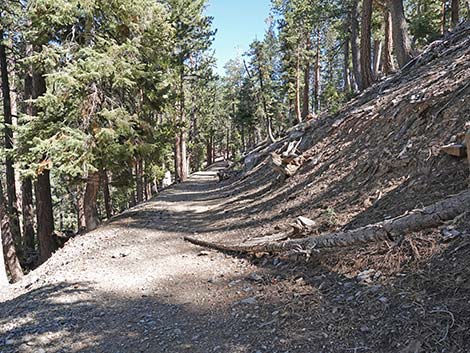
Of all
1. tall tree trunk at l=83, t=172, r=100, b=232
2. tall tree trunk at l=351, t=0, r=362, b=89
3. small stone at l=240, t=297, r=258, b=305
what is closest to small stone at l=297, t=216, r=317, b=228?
small stone at l=240, t=297, r=258, b=305

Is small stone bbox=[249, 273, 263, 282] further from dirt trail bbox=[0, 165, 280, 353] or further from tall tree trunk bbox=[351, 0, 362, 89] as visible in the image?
tall tree trunk bbox=[351, 0, 362, 89]

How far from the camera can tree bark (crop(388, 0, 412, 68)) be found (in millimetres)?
10906

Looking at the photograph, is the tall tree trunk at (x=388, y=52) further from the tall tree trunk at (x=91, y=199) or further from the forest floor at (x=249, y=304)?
the forest floor at (x=249, y=304)

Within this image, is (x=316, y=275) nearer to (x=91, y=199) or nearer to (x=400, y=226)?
(x=400, y=226)

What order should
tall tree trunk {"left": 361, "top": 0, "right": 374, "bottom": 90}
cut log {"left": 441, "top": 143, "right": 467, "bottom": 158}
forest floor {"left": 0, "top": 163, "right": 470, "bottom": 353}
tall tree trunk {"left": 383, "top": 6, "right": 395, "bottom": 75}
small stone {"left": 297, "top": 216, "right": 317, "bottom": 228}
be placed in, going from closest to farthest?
forest floor {"left": 0, "top": 163, "right": 470, "bottom": 353}, cut log {"left": 441, "top": 143, "right": 467, "bottom": 158}, small stone {"left": 297, "top": 216, "right": 317, "bottom": 228}, tall tree trunk {"left": 361, "top": 0, "right": 374, "bottom": 90}, tall tree trunk {"left": 383, "top": 6, "right": 395, "bottom": 75}

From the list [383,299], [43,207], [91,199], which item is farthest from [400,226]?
[43,207]

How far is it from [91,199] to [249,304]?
7.87m

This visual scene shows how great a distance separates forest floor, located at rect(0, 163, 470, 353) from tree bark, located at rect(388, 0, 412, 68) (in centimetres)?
919

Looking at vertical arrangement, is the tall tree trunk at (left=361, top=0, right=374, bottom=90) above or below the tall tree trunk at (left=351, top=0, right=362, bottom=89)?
below

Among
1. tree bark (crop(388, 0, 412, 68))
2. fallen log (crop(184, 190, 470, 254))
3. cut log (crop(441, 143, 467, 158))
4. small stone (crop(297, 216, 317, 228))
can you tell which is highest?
→ tree bark (crop(388, 0, 412, 68))

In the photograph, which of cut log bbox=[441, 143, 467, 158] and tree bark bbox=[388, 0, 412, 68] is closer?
cut log bbox=[441, 143, 467, 158]

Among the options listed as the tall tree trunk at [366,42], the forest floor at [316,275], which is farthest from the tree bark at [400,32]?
the forest floor at [316,275]

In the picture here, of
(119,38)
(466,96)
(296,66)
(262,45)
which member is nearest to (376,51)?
(296,66)

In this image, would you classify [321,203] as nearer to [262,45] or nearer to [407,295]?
[407,295]
